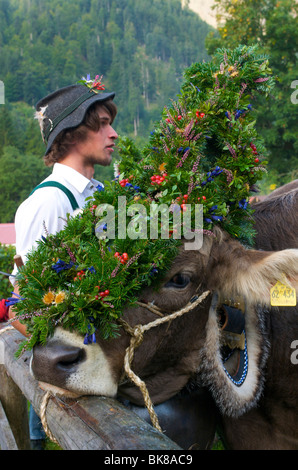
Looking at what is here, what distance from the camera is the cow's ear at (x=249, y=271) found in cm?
240

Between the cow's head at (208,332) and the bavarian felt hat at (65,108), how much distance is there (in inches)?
60.7

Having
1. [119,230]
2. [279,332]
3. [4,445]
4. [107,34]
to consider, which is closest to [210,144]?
[119,230]

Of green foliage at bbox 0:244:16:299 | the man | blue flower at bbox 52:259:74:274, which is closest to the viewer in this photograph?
blue flower at bbox 52:259:74:274

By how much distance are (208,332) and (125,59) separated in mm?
164407

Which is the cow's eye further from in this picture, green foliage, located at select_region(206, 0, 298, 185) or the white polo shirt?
green foliage, located at select_region(206, 0, 298, 185)

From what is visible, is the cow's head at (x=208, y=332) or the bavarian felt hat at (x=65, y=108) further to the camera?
the bavarian felt hat at (x=65, y=108)

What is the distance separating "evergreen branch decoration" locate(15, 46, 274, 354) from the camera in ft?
6.73

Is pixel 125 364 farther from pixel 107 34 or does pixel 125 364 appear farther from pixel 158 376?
pixel 107 34

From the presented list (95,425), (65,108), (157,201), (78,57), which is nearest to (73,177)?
(65,108)

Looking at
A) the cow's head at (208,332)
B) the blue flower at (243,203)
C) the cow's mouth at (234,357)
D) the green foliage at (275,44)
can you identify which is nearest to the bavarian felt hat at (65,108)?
the blue flower at (243,203)

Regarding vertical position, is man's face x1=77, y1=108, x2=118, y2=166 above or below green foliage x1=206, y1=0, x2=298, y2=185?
below

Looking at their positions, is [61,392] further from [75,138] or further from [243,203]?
[75,138]

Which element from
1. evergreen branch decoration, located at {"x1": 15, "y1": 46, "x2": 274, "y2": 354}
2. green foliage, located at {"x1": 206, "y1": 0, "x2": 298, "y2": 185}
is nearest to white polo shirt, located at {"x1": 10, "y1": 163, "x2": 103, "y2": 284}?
evergreen branch decoration, located at {"x1": 15, "y1": 46, "x2": 274, "y2": 354}

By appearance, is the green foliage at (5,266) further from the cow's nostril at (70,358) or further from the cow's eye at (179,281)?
the cow's nostril at (70,358)
